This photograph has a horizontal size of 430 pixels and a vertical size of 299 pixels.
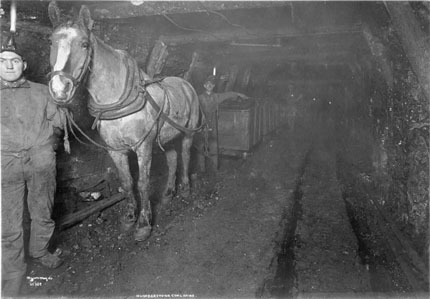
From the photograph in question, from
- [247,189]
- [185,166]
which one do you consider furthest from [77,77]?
[247,189]

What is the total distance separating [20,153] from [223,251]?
252cm

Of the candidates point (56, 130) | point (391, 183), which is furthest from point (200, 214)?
point (391, 183)

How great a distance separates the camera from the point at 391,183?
4172 mm

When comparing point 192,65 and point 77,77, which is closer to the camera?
point 77,77

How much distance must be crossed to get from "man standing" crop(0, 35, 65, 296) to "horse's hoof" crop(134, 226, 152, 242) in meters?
1.19

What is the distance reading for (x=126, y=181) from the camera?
4.09 meters

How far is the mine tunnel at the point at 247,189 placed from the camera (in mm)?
3002

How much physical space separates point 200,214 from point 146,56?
3.65 meters

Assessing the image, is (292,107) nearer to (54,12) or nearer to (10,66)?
(54,12)

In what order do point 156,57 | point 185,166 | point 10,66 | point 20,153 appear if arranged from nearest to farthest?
point 10,66 < point 20,153 < point 185,166 < point 156,57

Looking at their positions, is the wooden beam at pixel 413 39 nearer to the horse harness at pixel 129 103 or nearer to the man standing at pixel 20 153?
the horse harness at pixel 129 103

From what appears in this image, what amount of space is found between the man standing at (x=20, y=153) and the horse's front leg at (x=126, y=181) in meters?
0.99

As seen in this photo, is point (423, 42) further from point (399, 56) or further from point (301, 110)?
point (301, 110)

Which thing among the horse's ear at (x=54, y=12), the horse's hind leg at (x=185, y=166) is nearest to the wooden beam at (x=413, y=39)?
the horse's ear at (x=54, y=12)
